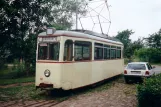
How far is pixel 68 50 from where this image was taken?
468 inches

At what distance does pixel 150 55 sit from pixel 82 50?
3798cm

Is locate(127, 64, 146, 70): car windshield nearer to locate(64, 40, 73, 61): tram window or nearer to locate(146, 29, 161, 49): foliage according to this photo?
locate(64, 40, 73, 61): tram window

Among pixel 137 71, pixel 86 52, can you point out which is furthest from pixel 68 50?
pixel 137 71

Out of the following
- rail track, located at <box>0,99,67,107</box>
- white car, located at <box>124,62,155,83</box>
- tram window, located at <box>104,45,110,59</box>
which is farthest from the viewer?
tram window, located at <box>104,45,110,59</box>

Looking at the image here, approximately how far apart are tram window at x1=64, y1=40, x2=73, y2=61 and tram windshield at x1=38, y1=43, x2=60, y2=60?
0.41 metres

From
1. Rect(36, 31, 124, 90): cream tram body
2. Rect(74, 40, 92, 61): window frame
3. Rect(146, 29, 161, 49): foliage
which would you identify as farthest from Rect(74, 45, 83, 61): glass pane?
Rect(146, 29, 161, 49): foliage

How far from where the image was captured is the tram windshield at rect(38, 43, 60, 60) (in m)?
11.6

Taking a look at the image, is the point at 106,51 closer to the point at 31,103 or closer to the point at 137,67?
the point at 137,67

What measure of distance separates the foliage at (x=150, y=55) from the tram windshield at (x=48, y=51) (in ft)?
125

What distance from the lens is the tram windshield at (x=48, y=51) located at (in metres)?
11.6

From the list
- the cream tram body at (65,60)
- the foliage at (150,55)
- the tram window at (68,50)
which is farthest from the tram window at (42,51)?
the foliage at (150,55)

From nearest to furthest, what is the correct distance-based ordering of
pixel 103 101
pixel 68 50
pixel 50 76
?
pixel 103 101 → pixel 50 76 → pixel 68 50

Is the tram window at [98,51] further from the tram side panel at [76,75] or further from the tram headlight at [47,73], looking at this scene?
the tram headlight at [47,73]

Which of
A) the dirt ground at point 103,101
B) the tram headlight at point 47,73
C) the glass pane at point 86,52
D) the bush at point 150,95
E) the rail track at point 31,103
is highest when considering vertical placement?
the glass pane at point 86,52
